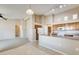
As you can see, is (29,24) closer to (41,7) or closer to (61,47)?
(41,7)

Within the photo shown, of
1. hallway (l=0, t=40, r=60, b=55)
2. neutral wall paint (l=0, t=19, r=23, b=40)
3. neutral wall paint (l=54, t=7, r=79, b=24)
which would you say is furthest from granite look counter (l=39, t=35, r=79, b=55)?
neutral wall paint (l=0, t=19, r=23, b=40)

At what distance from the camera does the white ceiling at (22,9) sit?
199 centimetres

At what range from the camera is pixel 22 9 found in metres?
2.06

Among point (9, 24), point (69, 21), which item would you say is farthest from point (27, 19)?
point (69, 21)

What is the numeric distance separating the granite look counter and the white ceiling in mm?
548

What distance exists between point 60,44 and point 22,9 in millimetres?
1034

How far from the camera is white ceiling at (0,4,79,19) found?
1990 mm

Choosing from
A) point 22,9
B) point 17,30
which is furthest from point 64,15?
point 17,30

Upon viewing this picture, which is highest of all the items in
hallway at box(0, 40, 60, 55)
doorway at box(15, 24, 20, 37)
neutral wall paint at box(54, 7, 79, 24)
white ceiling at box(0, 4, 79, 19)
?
white ceiling at box(0, 4, 79, 19)

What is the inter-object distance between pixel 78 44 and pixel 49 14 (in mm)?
804

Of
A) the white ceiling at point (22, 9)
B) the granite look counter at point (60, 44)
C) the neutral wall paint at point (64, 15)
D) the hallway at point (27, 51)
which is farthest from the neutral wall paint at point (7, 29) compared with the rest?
the neutral wall paint at point (64, 15)

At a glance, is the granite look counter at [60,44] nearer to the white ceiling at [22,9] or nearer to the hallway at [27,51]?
the hallway at [27,51]

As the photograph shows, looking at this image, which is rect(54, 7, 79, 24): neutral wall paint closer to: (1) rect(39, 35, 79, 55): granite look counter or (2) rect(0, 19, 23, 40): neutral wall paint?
(1) rect(39, 35, 79, 55): granite look counter
